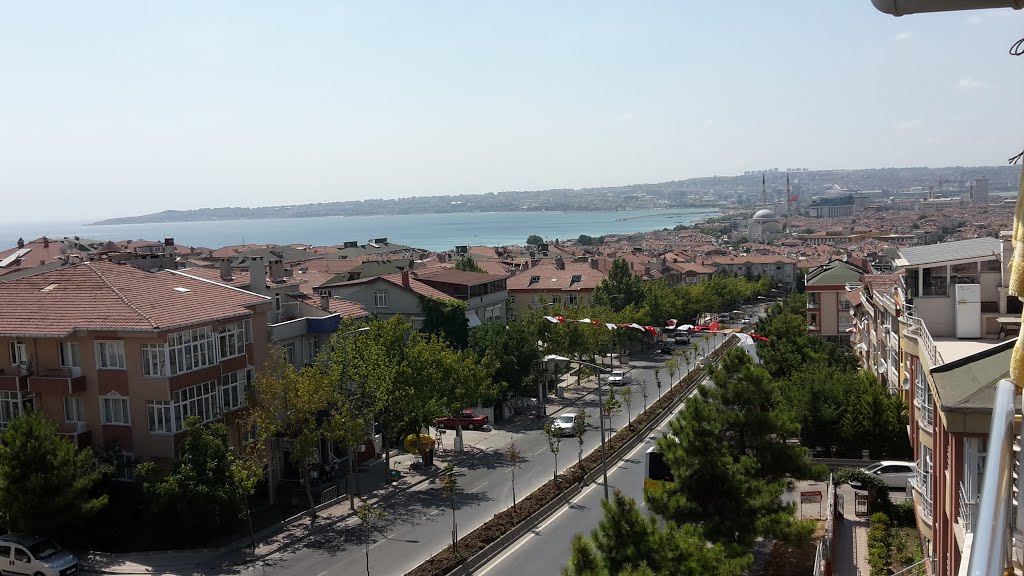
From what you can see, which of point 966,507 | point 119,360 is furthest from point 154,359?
point 966,507

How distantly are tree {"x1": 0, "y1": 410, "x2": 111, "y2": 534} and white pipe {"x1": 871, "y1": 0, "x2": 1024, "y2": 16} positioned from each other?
2348 cm

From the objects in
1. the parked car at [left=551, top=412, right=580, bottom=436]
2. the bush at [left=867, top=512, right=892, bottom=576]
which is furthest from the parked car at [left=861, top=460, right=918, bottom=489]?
the parked car at [left=551, top=412, right=580, bottom=436]

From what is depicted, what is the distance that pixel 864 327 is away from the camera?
42406 mm

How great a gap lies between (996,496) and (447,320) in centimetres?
4092

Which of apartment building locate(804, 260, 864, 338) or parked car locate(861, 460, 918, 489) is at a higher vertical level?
apartment building locate(804, 260, 864, 338)

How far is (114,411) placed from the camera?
25578 millimetres

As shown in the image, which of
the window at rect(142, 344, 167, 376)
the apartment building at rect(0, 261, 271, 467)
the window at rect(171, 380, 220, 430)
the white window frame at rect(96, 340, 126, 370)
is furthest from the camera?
the white window frame at rect(96, 340, 126, 370)

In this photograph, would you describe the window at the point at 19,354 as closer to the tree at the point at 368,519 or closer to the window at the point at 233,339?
the window at the point at 233,339

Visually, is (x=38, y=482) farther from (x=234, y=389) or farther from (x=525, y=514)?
(x=525, y=514)

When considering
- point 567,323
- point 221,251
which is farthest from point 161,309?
point 221,251

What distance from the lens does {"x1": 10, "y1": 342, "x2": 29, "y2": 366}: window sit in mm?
26062

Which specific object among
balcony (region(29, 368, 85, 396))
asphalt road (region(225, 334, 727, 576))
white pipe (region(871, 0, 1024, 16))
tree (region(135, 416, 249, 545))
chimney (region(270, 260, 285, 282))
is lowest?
asphalt road (region(225, 334, 727, 576))

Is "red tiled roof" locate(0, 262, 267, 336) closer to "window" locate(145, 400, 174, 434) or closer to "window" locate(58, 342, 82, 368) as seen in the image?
"window" locate(58, 342, 82, 368)

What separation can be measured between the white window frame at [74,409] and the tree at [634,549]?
17993 millimetres
